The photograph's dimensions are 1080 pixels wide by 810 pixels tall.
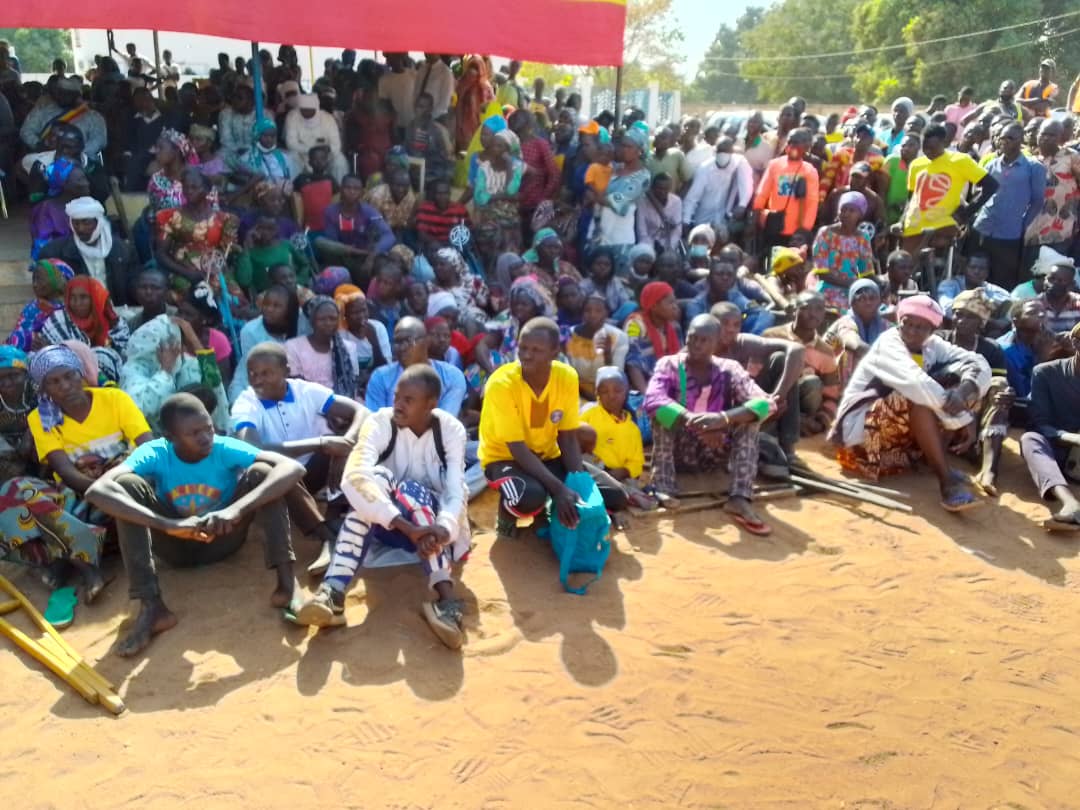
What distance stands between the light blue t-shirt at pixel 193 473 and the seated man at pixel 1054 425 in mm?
4360

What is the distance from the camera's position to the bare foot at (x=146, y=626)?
370cm

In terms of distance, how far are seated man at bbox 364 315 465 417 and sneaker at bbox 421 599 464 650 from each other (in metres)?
1.41

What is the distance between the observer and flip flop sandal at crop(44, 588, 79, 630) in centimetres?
395

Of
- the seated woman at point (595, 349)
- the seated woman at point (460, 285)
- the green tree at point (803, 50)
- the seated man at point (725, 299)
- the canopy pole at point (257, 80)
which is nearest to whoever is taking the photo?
the seated woman at point (595, 349)

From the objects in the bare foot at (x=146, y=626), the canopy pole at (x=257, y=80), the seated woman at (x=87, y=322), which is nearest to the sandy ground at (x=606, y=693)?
the bare foot at (x=146, y=626)

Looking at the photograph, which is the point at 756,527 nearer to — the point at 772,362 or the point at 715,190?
the point at 772,362

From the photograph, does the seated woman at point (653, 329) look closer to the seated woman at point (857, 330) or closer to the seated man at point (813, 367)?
the seated man at point (813, 367)

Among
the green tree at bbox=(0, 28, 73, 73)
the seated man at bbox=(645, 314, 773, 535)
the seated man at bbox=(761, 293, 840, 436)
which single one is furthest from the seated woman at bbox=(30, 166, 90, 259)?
the green tree at bbox=(0, 28, 73, 73)

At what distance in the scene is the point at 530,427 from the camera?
4660 millimetres

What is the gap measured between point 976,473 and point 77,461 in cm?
514

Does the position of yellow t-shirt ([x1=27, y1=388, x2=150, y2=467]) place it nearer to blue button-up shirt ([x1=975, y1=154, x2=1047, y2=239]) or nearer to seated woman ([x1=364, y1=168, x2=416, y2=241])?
seated woman ([x1=364, y1=168, x2=416, y2=241])

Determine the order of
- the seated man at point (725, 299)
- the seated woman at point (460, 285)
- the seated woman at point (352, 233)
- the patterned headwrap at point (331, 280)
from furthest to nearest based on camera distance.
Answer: the seated woman at point (352, 233)
the seated man at point (725, 299)
the seated woman at point (460, 285)
the patterned headwrap at point (331, 280)

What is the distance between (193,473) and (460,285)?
3322 mm

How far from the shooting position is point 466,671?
3.64 meters
